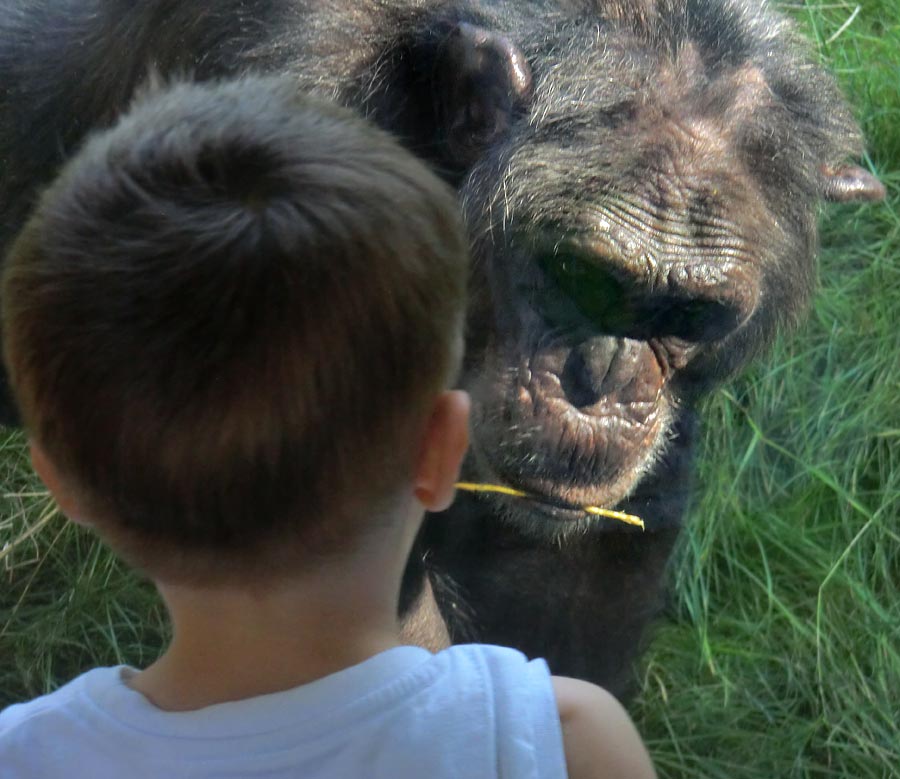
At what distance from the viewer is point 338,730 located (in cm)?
115

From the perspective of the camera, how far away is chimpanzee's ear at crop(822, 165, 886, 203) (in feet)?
9.02

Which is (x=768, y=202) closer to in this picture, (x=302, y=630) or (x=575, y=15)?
(x=575, y=15)

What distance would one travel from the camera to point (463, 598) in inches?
117

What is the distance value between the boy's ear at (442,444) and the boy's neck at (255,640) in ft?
0.36

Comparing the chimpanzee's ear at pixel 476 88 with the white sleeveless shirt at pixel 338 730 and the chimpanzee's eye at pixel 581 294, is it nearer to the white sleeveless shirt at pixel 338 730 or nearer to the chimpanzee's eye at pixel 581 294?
the chimpanzee's eye at pixel 581 294

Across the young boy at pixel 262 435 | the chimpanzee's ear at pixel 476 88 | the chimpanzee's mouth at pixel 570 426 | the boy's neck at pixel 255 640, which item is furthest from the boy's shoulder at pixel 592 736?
the chimpanzee's ear at pixel 476 88

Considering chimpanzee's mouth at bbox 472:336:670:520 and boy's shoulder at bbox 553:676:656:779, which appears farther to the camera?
chimpanzee's mouth at bbox 472:336:670:520

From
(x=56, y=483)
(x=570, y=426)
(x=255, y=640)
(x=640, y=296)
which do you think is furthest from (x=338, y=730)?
(x=640, y=296)

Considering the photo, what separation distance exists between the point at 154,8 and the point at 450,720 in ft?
6.14

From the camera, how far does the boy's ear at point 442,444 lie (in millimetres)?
1211

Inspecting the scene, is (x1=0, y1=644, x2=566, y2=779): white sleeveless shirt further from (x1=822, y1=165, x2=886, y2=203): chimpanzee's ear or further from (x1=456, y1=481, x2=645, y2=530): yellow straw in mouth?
(x1=822, y1=165, x2=886, y2=203): chimpanzee's ear

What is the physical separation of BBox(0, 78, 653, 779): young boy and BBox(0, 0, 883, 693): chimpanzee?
1202mm

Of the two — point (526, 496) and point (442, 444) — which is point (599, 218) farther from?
point (442, 444)

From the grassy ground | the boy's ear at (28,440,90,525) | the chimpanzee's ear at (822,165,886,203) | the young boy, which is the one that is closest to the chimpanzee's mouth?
the chimpanzee's ear at (822,165,886,203)
